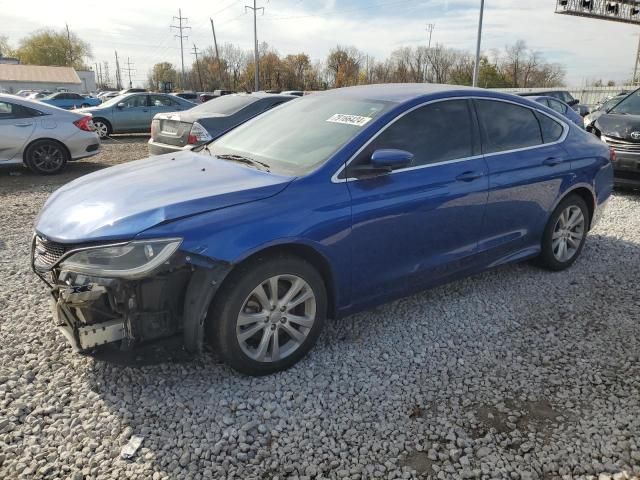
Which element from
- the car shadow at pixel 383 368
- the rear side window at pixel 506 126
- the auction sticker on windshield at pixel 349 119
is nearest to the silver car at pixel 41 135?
the car shadow at pixel 383 368

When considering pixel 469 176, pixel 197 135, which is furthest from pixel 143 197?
pixel 197 135

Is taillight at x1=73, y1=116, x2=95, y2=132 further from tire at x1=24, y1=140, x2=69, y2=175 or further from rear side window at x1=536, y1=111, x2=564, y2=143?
rear side window at x1=536, y1=111, x2=564, y2=143

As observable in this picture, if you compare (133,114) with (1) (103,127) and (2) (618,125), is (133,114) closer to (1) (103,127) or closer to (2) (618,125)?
(1) (103,127)

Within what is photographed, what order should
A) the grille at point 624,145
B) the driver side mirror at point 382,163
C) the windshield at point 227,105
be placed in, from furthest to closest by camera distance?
the windshield at point 227,105
the grille at point 624,145
the driver side mirror at point 382,163

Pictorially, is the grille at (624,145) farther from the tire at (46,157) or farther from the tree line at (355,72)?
the tree line at (355,72)

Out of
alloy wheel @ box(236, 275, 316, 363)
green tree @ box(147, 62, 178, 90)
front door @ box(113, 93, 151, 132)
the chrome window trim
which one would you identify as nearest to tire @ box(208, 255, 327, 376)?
alloy wheel @ box(236, 275, 316, 363)

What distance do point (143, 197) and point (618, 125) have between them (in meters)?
8.04

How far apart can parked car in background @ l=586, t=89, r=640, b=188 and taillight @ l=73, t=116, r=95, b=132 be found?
9.21m

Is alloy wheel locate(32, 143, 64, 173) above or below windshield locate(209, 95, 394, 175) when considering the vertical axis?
below

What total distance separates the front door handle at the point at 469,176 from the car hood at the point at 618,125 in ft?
17.8

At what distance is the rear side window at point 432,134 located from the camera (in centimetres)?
333

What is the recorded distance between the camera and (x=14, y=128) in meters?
8.72

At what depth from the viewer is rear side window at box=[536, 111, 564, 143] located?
439 cm

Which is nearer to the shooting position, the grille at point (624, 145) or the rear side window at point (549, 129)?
the rear side window at point (549, 129)
